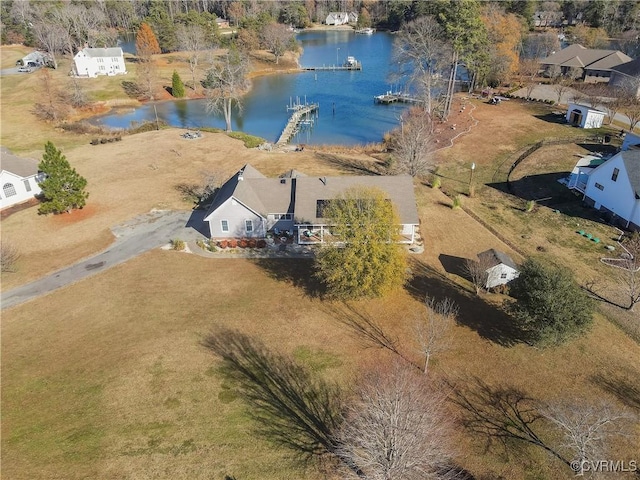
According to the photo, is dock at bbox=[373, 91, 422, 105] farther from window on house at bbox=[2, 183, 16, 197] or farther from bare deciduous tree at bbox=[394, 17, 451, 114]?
window on house at bbox=[2, 183, 16, 197]

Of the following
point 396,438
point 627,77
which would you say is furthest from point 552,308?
point 627,77

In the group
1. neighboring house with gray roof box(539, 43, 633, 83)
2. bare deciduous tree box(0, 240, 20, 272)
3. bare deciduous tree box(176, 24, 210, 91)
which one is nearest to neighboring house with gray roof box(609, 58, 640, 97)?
neighboring house with gray roof box(539, 43, 633, 83)

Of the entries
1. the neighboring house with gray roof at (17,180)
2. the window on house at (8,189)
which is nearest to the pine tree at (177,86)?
the neighboring house with gray roof at (17,180)

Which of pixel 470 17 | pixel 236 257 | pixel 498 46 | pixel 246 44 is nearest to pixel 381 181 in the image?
pixel 236 257

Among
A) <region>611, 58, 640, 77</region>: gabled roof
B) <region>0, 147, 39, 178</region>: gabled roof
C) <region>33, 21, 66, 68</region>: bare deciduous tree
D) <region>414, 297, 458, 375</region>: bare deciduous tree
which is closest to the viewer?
<region>414, 297, 458, 375</region>: bare deciduous tree

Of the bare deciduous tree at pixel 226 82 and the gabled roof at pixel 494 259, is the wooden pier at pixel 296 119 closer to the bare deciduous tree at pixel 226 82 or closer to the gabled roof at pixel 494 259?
the bare deciduous tree at pixel 226 82

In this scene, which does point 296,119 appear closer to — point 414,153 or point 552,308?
point 414,153
